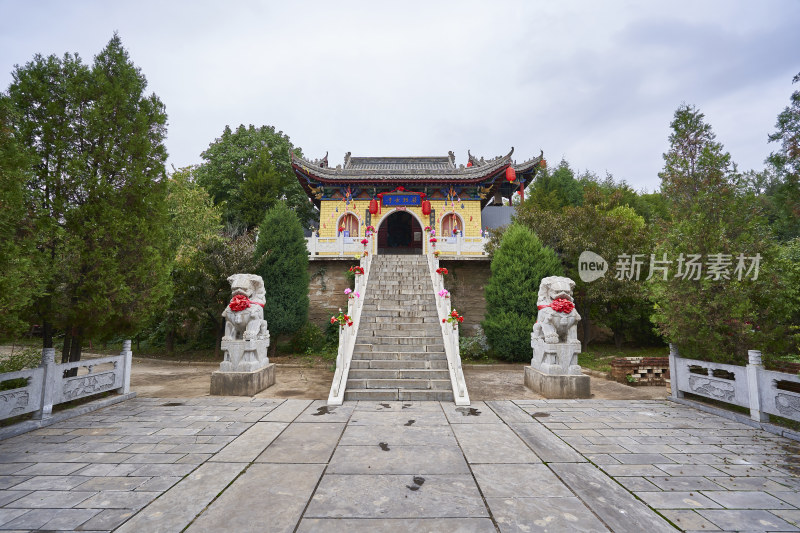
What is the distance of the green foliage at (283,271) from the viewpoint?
11008mm

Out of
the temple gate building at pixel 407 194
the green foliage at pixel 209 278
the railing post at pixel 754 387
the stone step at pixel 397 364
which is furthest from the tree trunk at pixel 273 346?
the railing post at pixel 754 387

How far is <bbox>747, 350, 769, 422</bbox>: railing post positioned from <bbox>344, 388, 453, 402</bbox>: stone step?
405 centimetres

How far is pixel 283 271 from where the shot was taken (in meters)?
11.4

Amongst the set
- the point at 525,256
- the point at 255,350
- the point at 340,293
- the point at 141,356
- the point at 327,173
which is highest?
the point at 327,173

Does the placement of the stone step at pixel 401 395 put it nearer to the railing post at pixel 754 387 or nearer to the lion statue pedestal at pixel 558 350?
the lion statue pedestal at pixel 558 350

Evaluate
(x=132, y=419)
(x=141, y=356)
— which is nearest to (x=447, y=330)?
(x=132, y=419)

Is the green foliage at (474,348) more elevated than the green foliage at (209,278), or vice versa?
the green foliage at (209,278)

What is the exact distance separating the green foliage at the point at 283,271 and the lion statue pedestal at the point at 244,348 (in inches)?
139

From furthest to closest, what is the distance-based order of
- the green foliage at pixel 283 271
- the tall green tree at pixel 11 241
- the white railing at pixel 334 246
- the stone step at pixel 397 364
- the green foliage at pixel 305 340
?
the white railing at pixel 334 246 → the green foliage at pixel 305 340 → the green foliage at pixel 283 271 → the stone step at pixel 397 364 → the tall green tree at pixel 11 241

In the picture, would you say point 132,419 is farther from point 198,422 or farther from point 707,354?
point 707,354

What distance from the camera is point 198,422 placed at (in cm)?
486

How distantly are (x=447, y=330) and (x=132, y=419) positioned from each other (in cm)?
542

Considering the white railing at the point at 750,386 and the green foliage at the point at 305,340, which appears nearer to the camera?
the white railing at the point at 750,386

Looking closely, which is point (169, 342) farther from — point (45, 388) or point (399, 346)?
point (399, 346)
